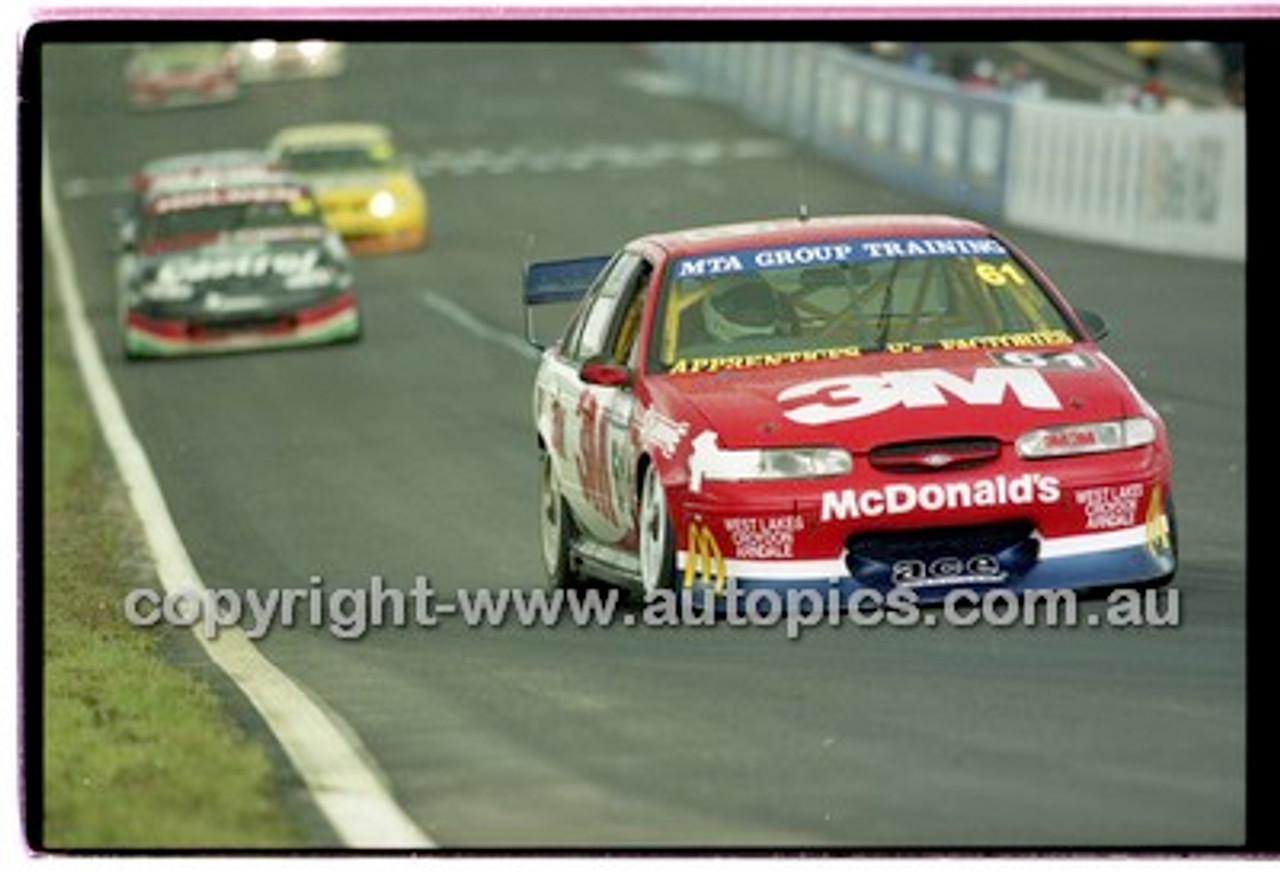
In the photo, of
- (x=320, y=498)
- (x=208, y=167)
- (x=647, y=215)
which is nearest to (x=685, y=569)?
(x=320, y=498)

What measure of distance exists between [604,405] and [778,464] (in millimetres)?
1514

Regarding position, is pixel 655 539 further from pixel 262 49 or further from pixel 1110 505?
pixel 262 49

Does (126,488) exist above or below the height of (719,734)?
below

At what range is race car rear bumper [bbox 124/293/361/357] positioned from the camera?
24.8m

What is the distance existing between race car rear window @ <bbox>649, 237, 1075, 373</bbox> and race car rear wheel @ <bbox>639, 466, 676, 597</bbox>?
607 millimetres

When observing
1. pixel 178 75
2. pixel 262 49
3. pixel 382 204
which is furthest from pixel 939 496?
pixel 382 204

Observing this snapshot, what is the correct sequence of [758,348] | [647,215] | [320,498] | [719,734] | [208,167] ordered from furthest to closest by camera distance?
[647,215] → [208,167] → [320,498] → [758,348] → [719,734]

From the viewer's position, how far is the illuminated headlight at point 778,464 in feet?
38.9

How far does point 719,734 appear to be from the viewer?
32.9 ft

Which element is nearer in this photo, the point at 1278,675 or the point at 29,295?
the point at 29,295

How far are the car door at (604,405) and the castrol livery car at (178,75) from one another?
1.57 metres

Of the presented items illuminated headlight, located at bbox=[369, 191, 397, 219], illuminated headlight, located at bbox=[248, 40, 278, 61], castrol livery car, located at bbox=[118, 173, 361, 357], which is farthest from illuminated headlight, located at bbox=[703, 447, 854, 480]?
illuminated headlight, located at bbox=[369, 191, 397, 219]

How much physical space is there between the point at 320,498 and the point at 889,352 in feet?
20.2

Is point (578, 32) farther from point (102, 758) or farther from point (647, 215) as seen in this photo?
point (647, 215)
